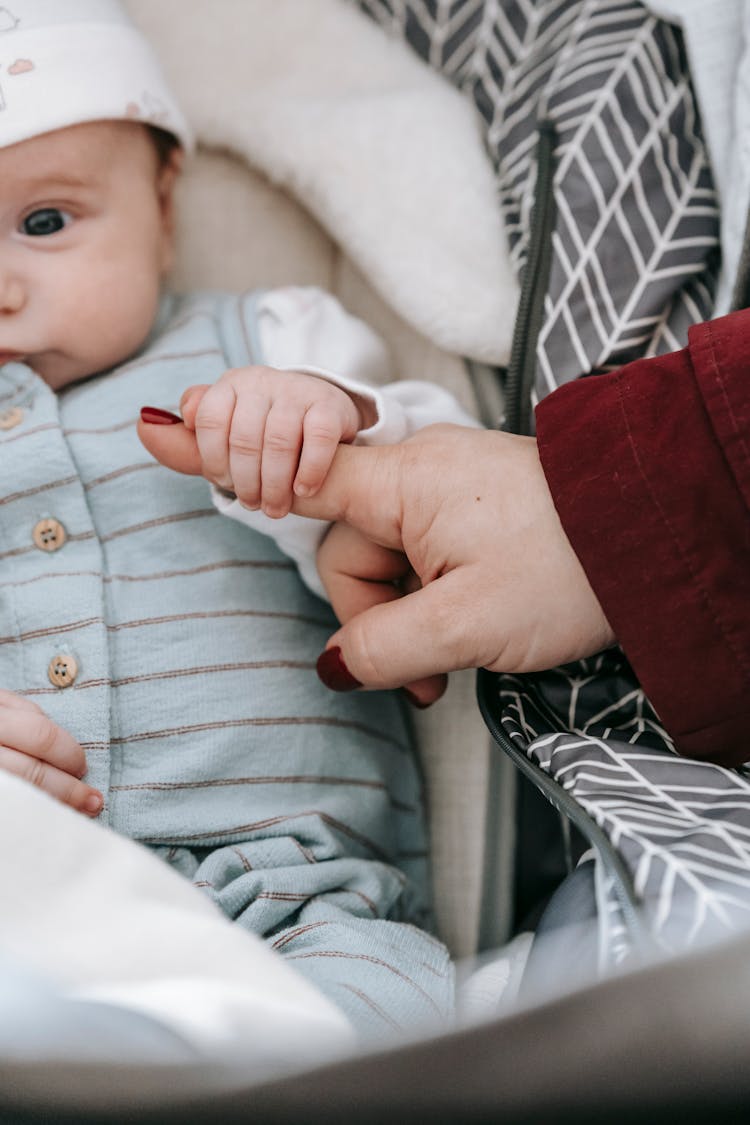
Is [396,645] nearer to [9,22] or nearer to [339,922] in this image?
[339,922]

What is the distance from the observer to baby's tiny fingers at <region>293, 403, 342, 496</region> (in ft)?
2.14

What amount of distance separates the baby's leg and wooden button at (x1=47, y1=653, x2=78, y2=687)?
6.2 inches

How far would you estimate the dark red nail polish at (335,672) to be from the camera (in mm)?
700

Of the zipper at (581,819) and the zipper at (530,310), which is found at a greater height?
the zipper at (530,310)

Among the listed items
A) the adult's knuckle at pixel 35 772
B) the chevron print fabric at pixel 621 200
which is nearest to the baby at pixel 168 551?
the adult's knuckle at pixel 35 772

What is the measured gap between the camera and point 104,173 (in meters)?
0.81

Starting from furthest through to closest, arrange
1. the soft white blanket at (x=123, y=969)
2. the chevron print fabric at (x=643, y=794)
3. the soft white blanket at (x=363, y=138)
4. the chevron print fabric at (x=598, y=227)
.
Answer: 1. the soft white blanket at (x=363, y=138)
2. the chevron print fabric at (x=598, y=227)
3. the chevron print fabric at (x=643, y=794)
4. the soft white blanket at (x=123, y=969)

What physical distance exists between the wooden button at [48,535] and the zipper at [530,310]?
35cm

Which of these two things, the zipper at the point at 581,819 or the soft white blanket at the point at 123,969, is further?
the zipper at the point at 581,819

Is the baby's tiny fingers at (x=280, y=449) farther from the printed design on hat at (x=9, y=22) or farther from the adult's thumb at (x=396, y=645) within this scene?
the printed design on hat at (x=9, y=22)

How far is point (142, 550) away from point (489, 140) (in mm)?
471

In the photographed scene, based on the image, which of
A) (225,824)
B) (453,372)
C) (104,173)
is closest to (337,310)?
(453,372)

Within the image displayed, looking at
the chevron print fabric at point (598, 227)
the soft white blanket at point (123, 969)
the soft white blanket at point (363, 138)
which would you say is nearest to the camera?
the soft white blanket at point (123, 969)

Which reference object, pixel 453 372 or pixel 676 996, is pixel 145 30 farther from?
pixel 676 996
